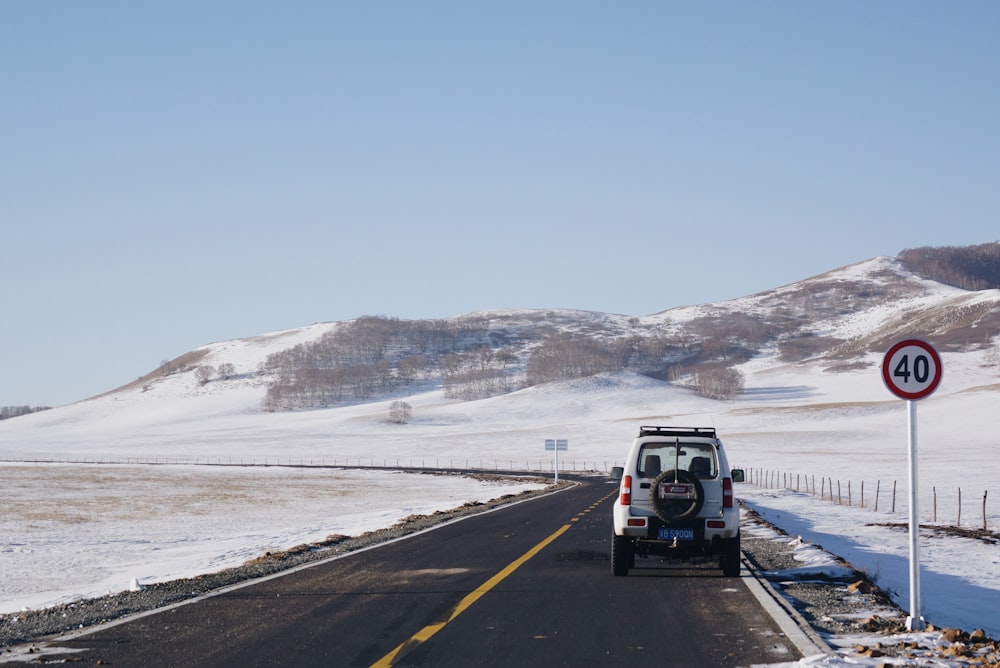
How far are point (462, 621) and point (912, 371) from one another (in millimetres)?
5673

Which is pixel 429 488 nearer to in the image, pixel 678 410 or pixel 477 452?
pixel 477 452

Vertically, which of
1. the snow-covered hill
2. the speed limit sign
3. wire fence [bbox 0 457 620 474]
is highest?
the speed limit sign

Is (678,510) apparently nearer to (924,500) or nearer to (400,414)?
(924,500)

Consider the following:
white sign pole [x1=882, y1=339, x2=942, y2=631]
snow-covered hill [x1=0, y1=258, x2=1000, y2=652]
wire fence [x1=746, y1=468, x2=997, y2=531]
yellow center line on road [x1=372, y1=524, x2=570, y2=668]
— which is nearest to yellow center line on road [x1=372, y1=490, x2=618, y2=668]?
yellow center line on road [x1=372, y1=524, x2=570, y2=668]

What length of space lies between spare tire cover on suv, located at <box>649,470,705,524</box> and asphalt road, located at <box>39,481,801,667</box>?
3.23 feet

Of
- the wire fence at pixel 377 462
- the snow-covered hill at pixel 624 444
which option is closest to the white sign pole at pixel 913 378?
the snow-covered hill at pixel 624 444

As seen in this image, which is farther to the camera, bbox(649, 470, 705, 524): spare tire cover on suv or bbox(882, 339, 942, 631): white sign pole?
bbox(649, 470, 705, 524): spare tire cover on suv

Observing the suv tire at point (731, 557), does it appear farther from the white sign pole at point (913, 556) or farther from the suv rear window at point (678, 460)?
the white sign pole at point (913, 556)

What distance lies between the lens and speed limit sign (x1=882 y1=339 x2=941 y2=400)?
35.4 feet

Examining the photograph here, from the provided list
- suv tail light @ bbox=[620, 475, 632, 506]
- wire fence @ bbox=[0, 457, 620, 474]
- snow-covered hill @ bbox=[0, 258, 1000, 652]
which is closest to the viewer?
suv tail light @ bbox=[620, 475, 632, 506]

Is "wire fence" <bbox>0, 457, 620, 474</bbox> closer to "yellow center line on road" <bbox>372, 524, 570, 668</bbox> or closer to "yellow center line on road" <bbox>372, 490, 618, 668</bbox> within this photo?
"yellow center line on road" <bbox>372, 490, 618, 668</bbox>

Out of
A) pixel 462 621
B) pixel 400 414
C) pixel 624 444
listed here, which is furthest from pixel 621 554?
pixel 400 414

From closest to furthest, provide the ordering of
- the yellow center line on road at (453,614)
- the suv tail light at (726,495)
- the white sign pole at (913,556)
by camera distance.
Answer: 1. the yellow center line on road at (453,614)
2. the white sign pole at (913,556)
3. the suv tail light at (726,495)

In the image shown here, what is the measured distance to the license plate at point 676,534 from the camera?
14.8 metres
